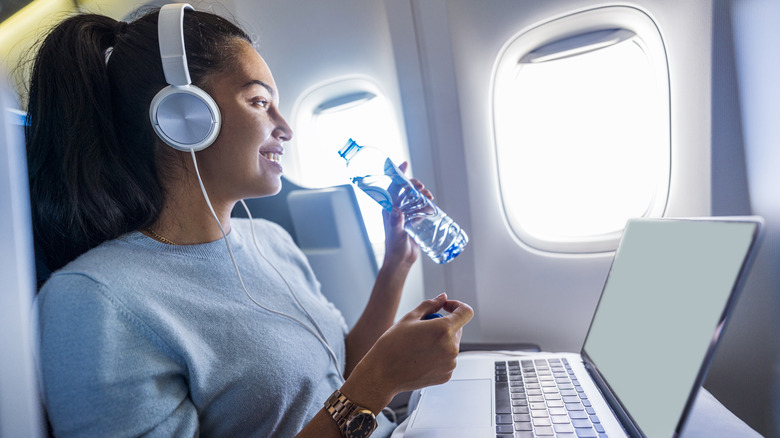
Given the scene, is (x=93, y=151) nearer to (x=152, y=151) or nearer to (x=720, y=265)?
(x=152, y=151)

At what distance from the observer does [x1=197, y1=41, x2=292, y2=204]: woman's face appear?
940 millimetres

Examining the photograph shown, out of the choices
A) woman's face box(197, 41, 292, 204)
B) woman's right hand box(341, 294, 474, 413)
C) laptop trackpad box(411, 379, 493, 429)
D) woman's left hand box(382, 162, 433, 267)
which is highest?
woman's face box(197, 41, 292, 204)

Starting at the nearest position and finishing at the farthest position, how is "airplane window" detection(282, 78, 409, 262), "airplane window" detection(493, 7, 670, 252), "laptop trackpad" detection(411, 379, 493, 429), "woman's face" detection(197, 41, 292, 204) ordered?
1. "laptop trackpad" detection(411, 379, 493, 429)
2. "woman's face" detection(197, 41, 292, 204)
3. "airplane window" detection(493, 7, 670, 252)
4. "airplane window" detection(282, 78, 409, 262)

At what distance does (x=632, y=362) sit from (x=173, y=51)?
41.2 inches

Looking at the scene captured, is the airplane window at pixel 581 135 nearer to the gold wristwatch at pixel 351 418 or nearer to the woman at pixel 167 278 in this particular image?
the woman at pixel 167 278

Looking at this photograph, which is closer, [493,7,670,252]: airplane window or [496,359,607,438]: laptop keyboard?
[496,359,607,438]: laptop keyboard

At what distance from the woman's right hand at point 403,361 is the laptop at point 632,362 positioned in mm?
131

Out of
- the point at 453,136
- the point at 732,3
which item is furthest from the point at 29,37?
the point at 732,3

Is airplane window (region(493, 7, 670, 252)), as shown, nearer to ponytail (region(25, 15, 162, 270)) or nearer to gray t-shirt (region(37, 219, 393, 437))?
gray t-shirt (region(37, 219, 393, 437))

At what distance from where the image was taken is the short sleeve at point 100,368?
66cm

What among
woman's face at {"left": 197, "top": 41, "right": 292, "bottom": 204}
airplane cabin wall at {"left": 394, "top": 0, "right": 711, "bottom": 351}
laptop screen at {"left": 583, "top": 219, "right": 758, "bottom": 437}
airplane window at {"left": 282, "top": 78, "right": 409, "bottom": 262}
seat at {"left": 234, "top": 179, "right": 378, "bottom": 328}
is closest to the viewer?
laptop screen at {"left": 583, "top": 219, "right": 758, "bottom": 437}

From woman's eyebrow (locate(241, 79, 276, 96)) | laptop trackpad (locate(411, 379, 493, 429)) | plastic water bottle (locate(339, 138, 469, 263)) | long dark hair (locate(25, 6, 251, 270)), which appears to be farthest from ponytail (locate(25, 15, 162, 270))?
laptop trackpad (locate(411, 379, 493, 429))

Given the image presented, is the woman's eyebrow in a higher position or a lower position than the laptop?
higher

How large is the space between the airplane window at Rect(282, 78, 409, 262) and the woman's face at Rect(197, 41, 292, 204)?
0.62 m
